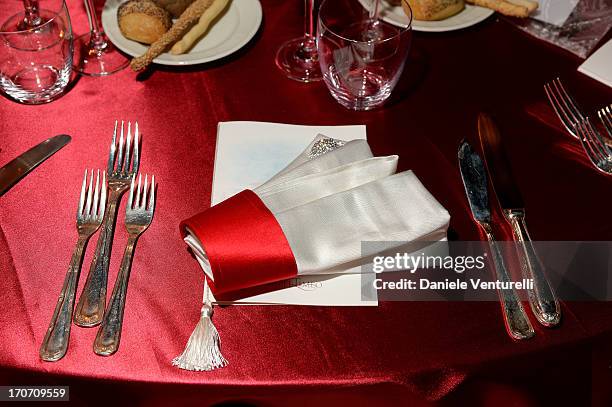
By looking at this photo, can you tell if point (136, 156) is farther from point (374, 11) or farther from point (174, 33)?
point (374, 11)

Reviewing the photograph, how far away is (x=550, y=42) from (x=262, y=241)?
64 cm

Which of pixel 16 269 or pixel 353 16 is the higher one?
pixel 353 16

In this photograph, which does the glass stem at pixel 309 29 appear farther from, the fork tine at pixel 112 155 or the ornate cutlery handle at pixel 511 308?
the ornate cutlery handle at pixel 511 308

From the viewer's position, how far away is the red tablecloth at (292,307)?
2.11 ft

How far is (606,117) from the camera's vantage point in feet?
3.01

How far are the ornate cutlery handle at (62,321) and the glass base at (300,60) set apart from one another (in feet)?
1.43

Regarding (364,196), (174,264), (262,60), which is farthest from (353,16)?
(174,264)

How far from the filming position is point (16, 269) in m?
0.72

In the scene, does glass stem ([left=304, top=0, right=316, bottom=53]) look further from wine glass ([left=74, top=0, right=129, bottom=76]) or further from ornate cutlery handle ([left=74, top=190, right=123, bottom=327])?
ornate cutlery handle ([left=74, top=190, right=123, bottom=327])

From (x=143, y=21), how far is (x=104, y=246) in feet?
1.32

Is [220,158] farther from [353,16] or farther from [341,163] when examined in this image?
[353,16]

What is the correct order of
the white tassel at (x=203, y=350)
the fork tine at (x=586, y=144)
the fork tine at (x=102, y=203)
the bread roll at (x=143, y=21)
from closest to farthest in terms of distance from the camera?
the white tassel at (x=203, y=350)
the fork tine at (x=102, y=203)
the fork tine at (x=586, y=144)
the bread roll at (x=143, y=21)

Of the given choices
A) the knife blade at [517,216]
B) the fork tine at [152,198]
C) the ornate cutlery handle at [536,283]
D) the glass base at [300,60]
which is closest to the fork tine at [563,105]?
the knife blade at [517,216]

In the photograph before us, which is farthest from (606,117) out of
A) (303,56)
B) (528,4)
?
(303,56)
